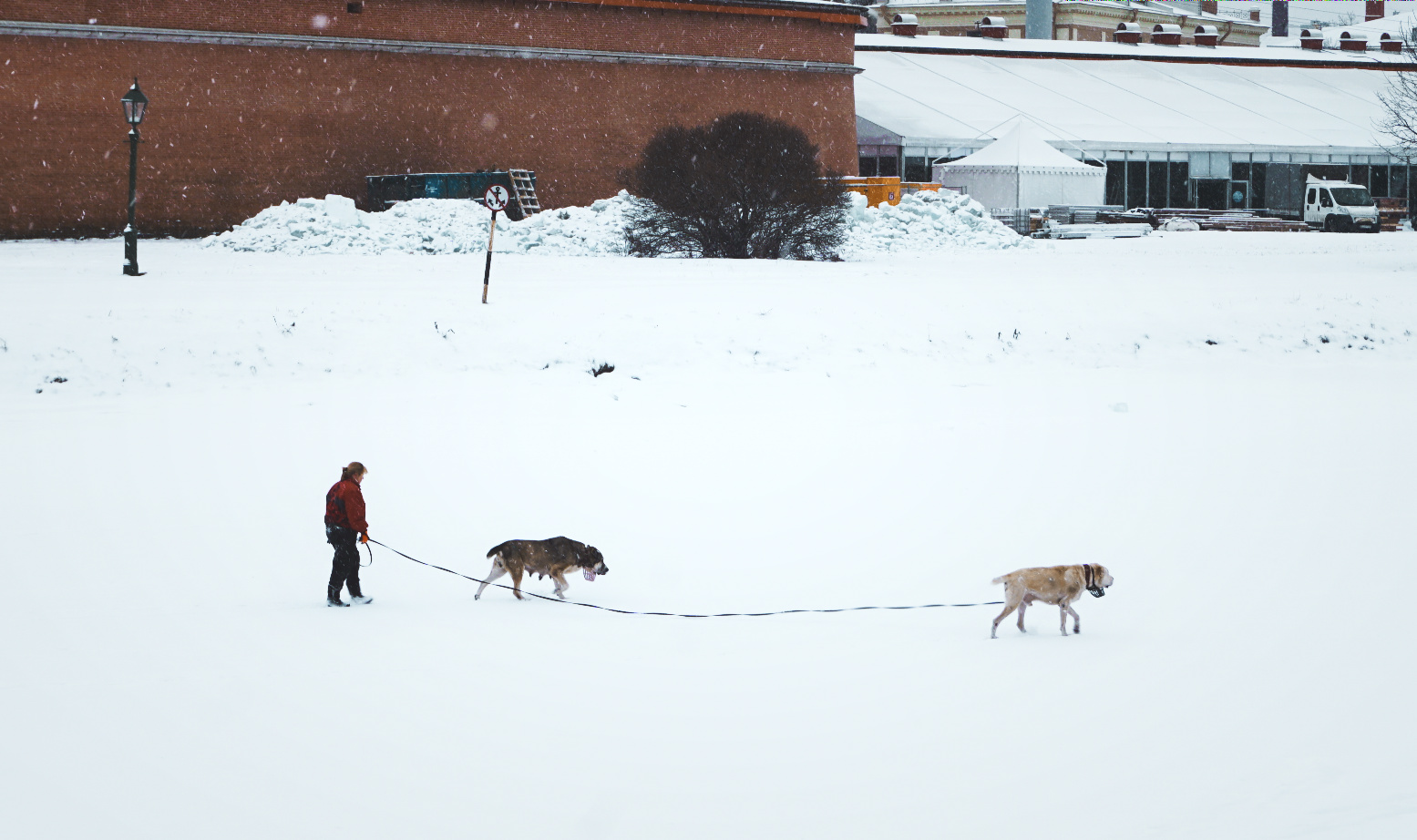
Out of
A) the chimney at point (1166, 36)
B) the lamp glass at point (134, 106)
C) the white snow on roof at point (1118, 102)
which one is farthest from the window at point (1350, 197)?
the lamp glass at point (134, 106)

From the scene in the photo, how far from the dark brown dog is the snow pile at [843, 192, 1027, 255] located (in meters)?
20.6

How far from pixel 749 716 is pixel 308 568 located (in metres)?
4.28

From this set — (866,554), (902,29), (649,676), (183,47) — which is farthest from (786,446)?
(902,29)

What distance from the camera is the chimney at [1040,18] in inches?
2594

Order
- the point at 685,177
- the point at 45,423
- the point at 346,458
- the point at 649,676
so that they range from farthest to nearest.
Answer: the point at 685,177
the point at 45,423
the point at 346,458
the point at 649,676

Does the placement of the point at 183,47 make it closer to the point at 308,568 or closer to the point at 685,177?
the point at 685,177

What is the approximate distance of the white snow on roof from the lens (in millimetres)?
43250

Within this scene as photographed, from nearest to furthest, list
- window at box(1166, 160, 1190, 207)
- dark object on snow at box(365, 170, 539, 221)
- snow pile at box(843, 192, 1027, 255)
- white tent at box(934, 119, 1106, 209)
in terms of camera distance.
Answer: snow pile at box(843, 192, 1027, 255) → dark object on snow at box(365, 170, 539, 221) → white tent at box(934, 119, 1106, 209) → window at box(1166, 160, 1190, 207)

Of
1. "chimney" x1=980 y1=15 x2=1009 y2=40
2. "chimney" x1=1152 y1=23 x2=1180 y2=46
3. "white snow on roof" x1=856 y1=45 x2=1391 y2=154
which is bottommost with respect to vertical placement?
"white snow on roof" x1=856 y1=45 x2=1391 y2=154

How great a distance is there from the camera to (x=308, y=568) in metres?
9.47

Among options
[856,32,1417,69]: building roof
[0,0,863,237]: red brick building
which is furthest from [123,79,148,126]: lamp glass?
[856,32,1417,69]: building roof

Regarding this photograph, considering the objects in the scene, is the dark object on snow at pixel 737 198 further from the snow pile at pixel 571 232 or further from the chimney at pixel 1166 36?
the chimney at pixel 1166 36

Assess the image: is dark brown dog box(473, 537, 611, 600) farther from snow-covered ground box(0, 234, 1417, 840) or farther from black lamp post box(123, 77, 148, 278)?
black lamp post box(123, 77, 148, 278)

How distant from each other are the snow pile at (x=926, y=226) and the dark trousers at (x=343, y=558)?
21.2m
